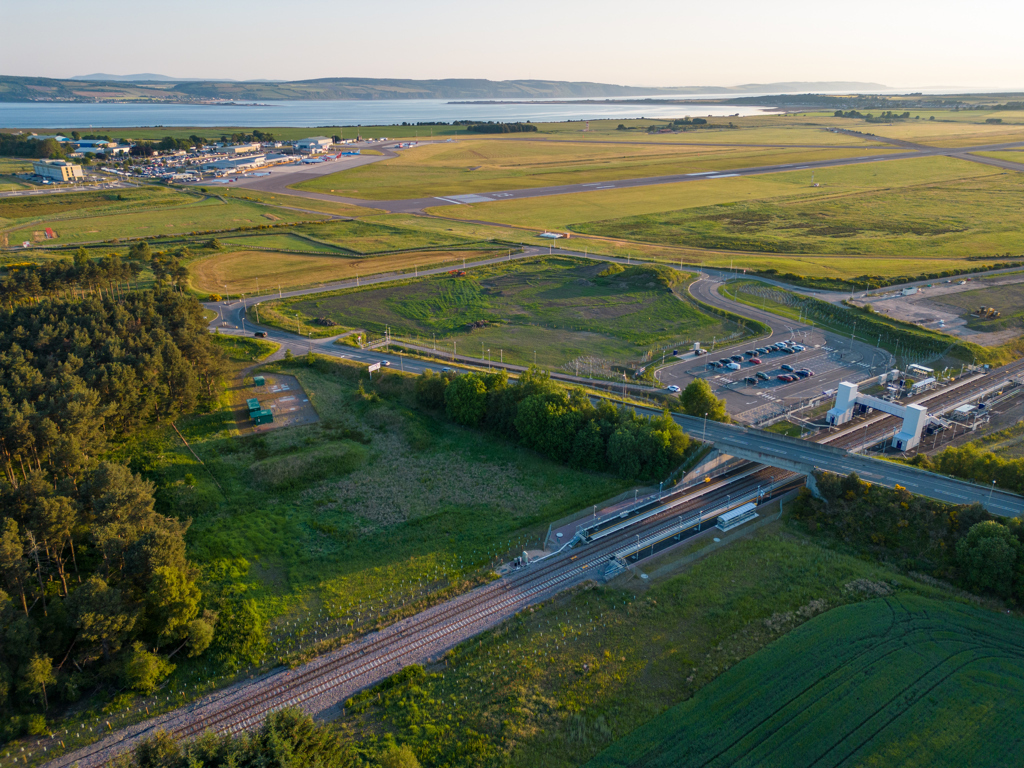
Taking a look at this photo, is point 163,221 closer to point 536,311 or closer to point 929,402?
point 536,311

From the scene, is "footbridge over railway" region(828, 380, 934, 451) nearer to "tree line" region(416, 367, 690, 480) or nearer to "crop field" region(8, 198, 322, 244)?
"tree line" region(416, 367, 690, 480)

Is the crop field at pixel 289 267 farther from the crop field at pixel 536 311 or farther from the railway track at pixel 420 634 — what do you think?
the railway track at pixel 420 634

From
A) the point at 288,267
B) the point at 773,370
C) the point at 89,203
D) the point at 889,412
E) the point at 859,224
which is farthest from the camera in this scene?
the point at 89,203

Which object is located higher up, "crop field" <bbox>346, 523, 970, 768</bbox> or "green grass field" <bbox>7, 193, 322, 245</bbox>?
"green grass field" <bbox>7, 193, 322, 245</bbox>

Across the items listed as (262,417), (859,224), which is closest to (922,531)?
(262,417)

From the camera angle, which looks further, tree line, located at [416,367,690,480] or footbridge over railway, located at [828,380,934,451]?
footbridge over railway, located at [828,380,934,451]

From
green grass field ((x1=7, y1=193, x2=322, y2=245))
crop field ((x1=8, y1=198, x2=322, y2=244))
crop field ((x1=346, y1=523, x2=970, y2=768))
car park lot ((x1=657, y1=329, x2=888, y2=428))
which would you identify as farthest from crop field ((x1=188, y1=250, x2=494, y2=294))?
crop field ((x1=346, y1=523, x2=970, y2=768))

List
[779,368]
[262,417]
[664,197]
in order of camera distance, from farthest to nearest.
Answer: [664,197] → [779,368] → [262,417]
